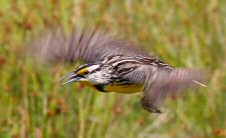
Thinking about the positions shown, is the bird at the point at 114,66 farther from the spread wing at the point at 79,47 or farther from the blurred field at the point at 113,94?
the blurred field at the point at 113,94

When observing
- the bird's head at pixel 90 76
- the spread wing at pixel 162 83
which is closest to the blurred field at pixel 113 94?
the bird's head at pixel 90 76

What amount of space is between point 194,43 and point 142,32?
1.07ft

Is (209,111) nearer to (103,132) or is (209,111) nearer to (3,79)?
(103,132)

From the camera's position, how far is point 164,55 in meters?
5.39

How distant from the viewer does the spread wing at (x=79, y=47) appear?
404 cm

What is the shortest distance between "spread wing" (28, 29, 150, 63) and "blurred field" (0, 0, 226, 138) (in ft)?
1.69

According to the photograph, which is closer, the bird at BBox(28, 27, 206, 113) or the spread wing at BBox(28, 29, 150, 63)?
the bird at BBox(28, 27, 206, 113)

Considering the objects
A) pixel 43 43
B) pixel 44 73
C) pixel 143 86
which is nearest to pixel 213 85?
pixel 44 73

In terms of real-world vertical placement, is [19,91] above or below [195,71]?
below

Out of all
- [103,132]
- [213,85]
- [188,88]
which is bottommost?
[103,132]

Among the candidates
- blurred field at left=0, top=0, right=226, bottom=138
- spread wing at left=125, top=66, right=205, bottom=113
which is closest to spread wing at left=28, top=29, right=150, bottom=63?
blurred field at left=0, top=0, right=226, bottom=138

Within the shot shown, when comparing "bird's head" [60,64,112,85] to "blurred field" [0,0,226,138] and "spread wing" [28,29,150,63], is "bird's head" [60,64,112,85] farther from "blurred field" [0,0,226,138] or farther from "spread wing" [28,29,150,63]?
"blurred field" [0,0,226,138]

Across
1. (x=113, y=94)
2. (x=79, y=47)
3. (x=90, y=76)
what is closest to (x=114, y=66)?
(x=90, y=76)

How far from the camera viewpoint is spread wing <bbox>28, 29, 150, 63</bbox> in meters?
4.04
